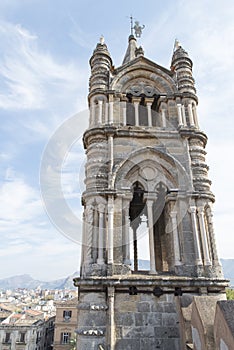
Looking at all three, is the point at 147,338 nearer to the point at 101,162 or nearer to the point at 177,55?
the point at 101,162

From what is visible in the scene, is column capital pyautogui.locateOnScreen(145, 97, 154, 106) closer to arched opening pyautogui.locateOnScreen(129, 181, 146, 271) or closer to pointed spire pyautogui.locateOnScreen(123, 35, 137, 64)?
arched opening pyautogui.locateOnScreen(129, 181, 146, 271)

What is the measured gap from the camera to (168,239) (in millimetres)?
10445

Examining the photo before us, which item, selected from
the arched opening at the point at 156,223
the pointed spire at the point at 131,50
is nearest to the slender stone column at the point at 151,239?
the arched opening at the point at 156,223

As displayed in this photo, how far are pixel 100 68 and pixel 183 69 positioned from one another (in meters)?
3.90

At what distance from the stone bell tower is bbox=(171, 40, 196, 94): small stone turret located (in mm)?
49

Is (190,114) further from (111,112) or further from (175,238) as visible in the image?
(175,238)

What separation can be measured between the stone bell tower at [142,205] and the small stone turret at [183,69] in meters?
0.05

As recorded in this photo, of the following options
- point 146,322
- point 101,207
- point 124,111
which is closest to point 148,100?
point 124,111

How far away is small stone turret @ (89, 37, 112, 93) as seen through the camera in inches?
506

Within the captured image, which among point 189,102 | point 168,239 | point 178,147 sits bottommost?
point 168,239

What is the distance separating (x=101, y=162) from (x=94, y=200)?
1546 millimetres

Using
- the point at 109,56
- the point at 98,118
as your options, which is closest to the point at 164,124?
the point at 98,118

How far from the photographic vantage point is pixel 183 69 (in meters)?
13.6

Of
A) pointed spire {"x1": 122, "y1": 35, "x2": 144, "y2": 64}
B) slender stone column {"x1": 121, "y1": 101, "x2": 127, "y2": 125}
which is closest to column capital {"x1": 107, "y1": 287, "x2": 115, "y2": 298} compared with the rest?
slender stone column {"x1": 121, "y1": 101, "x2": 127, "y2": 125}
